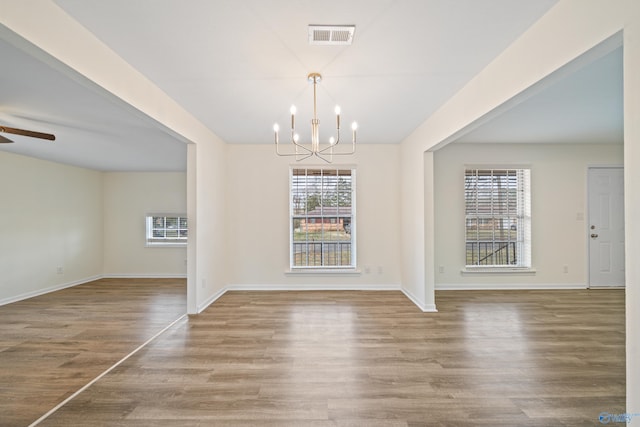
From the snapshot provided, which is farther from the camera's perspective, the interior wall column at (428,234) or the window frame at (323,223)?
the window frame at (323,223)

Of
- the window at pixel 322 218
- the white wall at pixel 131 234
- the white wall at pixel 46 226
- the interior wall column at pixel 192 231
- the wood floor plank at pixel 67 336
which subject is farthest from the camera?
the white wall at pixel 131 234

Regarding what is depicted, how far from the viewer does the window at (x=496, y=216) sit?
17.1 feet

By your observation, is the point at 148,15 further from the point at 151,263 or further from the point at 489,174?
the point at 151,263

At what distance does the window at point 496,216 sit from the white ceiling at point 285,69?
3.42 feet

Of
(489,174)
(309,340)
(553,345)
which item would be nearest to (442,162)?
(489,174)

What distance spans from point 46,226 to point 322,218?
16.5ft

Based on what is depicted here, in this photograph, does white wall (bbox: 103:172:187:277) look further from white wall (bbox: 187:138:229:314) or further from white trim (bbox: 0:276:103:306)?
white wall (bbox: 187:138:229:314)

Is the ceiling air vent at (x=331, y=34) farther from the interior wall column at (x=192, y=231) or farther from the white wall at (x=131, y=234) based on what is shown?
the white wall at (x=131, y=234)

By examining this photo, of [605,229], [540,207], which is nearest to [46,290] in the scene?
[540,207]

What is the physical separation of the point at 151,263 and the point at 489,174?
710 centimetres

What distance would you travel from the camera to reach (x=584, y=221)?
17.0ft

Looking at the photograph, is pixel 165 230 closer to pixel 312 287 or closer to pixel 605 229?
pixel 312 287

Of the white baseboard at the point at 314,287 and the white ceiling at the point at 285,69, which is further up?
the white ceiling at the point at 285,69

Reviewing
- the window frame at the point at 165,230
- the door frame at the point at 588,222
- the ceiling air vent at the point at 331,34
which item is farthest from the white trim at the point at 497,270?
the window frame at the point at 165,230
